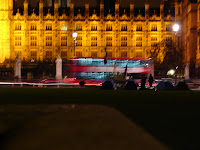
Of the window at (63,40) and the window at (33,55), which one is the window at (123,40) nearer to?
the window at (63,40)

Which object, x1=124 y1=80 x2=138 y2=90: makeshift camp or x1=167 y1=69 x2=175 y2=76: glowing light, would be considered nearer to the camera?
x1=124 y1=80 x2=138 y2=90: makeshift camp

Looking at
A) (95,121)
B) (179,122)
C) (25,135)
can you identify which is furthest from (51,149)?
(179,122)

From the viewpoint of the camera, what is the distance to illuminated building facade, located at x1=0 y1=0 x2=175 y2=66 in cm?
6875

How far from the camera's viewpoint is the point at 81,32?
70.2 m

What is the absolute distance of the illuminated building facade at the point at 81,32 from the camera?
226 ft

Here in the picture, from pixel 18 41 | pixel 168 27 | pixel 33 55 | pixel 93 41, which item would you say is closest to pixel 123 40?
pixel 93 41

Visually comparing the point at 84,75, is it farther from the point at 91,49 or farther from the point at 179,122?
the point at 91,49

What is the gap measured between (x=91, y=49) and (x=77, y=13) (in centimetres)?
947

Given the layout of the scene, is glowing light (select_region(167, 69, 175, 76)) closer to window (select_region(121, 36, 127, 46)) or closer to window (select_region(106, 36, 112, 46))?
window (select_region(121, 36, 127, 46))

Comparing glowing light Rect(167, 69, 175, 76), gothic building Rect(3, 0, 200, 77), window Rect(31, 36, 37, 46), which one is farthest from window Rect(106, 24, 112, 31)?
glowing light Rect(167, 69, 175, 76)

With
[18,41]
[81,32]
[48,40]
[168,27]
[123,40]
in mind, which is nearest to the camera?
[18,41]

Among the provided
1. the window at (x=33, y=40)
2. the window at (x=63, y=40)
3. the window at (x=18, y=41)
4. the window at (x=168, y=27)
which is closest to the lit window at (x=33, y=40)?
the window at (x=33, y=40)

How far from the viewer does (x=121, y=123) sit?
8.09 meters

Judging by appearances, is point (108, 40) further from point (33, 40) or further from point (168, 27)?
point (33, 40)
